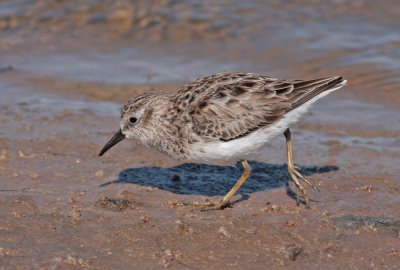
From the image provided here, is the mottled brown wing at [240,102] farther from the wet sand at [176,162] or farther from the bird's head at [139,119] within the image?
the wet sand at [176,162]

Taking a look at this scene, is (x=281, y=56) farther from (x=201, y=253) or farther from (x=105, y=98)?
(x=201, y=253)

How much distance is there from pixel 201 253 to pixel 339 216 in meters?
1.75

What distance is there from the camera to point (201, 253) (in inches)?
255

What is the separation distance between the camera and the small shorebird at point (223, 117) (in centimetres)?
783

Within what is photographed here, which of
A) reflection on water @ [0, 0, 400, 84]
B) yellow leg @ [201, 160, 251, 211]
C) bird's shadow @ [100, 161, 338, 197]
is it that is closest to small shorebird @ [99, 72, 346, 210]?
yellow leg @ [201, 160, 251, 211]

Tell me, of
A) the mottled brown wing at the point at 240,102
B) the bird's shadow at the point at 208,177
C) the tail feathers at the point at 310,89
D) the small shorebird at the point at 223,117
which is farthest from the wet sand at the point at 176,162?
the tail feathers at the point at 310,89

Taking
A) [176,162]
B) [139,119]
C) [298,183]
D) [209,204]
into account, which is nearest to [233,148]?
[209,204]

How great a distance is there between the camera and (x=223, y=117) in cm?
789

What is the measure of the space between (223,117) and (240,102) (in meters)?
0.27

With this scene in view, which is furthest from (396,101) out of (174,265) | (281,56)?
(174,265)

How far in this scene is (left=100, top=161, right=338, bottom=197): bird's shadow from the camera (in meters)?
8.38

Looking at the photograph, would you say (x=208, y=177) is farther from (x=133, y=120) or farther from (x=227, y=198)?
(x=133, y=120)

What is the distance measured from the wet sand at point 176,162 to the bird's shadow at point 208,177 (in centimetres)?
3

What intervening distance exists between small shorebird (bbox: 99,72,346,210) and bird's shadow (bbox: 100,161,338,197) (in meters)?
0.43
